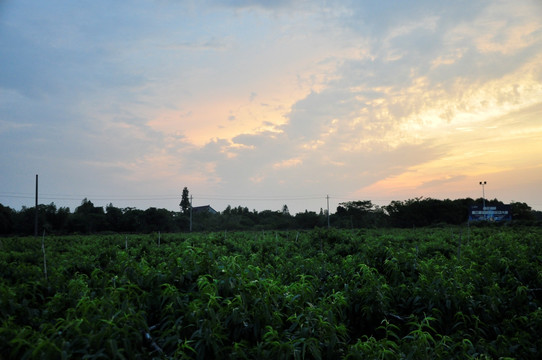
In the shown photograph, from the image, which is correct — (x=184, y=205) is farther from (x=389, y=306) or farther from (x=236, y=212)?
(x=389, y=306)

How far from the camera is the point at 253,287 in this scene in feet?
11.4

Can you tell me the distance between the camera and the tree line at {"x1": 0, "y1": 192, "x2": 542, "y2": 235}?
45812mm

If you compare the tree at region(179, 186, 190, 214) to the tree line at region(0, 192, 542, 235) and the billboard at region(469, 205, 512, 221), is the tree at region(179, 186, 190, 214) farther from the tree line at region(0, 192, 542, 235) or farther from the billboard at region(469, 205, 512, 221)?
the billboard at region(469, 205, 512, 221)

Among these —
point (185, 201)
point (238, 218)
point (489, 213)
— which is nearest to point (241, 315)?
point (489, 213)

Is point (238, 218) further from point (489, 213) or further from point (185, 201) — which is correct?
point (489, 213)

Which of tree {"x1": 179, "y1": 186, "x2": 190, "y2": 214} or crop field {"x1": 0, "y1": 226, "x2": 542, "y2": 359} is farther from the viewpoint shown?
tree {"x1": 179, "y1": 186, "x2": 190, "y2": 214}

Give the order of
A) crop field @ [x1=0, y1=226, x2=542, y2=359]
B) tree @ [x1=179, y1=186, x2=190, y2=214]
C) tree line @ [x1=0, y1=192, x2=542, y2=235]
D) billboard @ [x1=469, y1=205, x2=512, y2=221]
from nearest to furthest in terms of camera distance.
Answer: crop field @ [x1=0, y1=226, x2=542, y2=359], billboard @ [x1=469, y1=205, x2=512, y2=221], tree line @ [x1=0, y1=192, x2=542, y2=235], tree @ [x1=179, y1=186, x2=190, y2=214]

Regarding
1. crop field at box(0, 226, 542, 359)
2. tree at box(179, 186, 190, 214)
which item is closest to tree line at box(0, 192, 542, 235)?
tree at box(179, 186, 190, 214)

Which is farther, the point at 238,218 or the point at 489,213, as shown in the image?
the point at 238,218

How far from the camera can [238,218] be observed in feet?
204

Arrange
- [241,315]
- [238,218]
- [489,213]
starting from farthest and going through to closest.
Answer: [238,218], [489,213], [241,315]

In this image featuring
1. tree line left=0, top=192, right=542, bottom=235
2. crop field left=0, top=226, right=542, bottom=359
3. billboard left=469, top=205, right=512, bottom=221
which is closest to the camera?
crop field left=0, top=226, right=542, bottom=359

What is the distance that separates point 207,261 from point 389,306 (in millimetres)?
2441

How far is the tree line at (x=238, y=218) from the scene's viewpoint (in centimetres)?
4581
